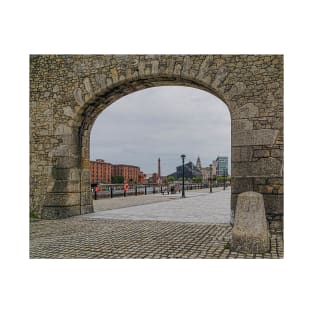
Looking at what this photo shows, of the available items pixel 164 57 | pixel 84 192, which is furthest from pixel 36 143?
pixel 164 57

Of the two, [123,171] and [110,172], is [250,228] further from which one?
[123,171]

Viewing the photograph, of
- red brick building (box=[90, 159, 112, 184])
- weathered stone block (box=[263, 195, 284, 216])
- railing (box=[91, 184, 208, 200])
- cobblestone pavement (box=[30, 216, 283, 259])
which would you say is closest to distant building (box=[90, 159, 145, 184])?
red brick building (box=[90, 159, 112, 184])

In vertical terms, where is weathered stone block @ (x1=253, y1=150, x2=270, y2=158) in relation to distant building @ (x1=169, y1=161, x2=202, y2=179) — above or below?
above

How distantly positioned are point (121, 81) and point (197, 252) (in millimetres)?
5037

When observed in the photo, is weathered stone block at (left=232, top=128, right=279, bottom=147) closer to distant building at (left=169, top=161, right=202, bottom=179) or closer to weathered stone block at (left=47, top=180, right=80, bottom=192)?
weathered stone block at (left=47, top=180, right=80, bottom=192)

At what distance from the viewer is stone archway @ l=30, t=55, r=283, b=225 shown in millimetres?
6668

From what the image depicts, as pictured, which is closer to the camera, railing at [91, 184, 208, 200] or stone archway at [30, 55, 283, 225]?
stone archway at [30, 55, 283, 225]

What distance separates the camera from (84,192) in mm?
9141

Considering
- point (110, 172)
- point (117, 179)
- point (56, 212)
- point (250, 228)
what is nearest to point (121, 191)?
point (56, 212)

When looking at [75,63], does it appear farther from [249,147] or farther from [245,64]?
[249,147]

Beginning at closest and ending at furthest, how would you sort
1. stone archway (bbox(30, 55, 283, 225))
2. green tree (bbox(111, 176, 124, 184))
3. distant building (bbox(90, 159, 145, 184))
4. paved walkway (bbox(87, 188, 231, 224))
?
stone archway (bbox(30, 55, 283, 225)) < paved walkway (bbox(87, 188, 231, 224)) < distant building (bbox(90, 159, 145, 184)) < green tree (bbox(111, 176, 124, 184))

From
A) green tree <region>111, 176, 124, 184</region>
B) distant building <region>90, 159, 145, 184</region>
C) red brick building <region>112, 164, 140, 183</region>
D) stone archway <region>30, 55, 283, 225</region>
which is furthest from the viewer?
red brick building <region>112, 164, 140, 183</region>

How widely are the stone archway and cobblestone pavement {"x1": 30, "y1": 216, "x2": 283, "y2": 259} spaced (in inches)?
44.7

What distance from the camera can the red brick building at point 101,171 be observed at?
8869 centimetres
